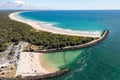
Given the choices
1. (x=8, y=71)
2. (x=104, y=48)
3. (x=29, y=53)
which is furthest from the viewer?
(x=104, y=48)

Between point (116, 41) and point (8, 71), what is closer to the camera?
point (8, 71)

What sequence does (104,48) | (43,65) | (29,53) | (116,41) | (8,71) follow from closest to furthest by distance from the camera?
1. (8,71)
2. (43,65)
3. (29,53)
4. (104,48)
5. (116,41)

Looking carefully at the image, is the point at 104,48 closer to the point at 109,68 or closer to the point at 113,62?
the point at 113,62

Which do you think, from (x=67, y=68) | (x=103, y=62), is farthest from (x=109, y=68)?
(x=67, y=68)
